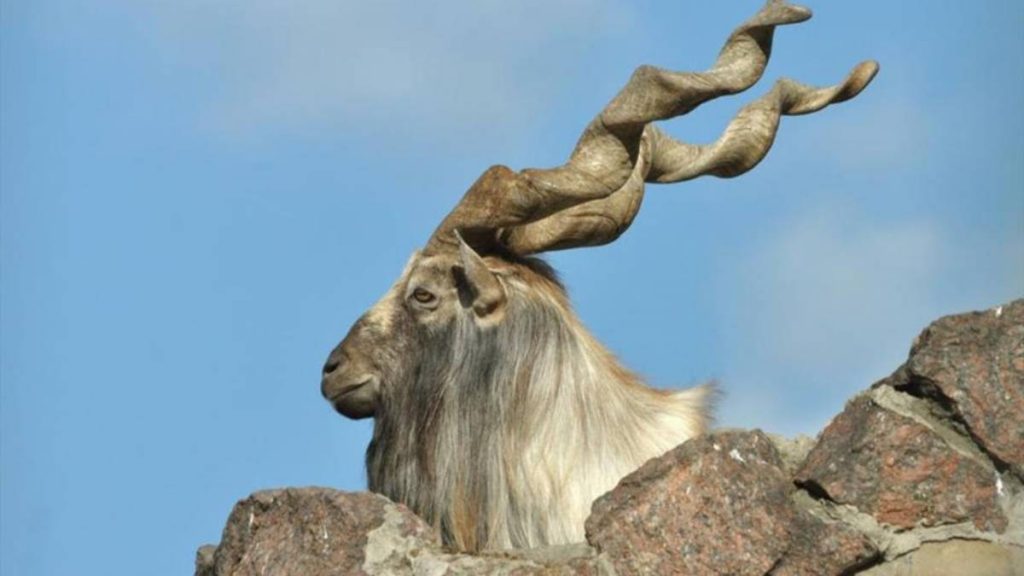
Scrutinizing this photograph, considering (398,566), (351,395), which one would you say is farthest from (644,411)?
(398,566)

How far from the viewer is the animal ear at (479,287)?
377 inches

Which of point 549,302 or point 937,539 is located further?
point 549,302

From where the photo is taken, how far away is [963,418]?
6156 mm

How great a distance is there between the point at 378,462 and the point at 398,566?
3275 millimetres

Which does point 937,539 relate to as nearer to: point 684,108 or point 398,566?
point 398,566

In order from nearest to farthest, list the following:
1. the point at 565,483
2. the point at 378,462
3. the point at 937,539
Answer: the point at 937,539
the point at 565,483
the point at 378,462

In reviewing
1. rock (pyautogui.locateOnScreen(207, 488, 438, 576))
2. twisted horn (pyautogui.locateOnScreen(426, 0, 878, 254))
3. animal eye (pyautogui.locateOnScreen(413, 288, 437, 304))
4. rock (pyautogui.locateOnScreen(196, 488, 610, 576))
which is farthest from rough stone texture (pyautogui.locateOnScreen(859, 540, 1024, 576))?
animal eye (pyautogui.locateOnScreen(413, 288, 437, 304))

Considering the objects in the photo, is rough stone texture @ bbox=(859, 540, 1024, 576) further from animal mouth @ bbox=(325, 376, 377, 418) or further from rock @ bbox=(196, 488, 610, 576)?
animal mouth @ bbox=(325, 376, 377, 418)

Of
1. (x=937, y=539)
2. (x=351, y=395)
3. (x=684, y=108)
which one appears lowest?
(x=937, y=539)

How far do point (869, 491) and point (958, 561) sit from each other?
0.30 meters

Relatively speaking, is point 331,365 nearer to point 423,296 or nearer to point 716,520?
point 423,296

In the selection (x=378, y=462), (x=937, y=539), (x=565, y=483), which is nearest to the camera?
(x=937, y=539)

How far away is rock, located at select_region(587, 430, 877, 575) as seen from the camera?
6.15m

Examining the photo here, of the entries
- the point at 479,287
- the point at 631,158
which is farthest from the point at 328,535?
the point at 631,158
